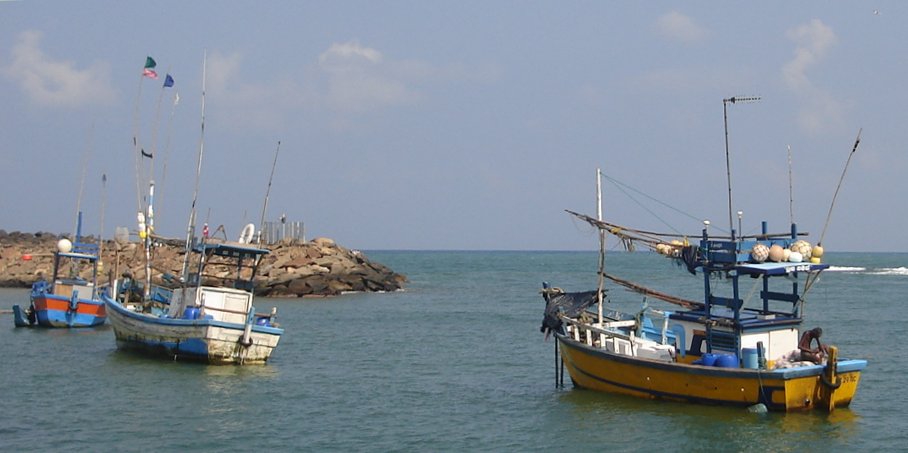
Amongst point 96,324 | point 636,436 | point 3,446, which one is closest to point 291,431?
point 3,446

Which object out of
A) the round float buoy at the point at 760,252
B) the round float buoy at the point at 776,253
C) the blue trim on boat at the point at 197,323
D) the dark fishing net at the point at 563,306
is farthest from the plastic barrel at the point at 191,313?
the round float buoy at the point at 776,253

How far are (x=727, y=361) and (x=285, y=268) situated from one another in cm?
5042

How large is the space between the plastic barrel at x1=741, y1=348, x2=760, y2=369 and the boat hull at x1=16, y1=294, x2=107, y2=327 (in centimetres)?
2933

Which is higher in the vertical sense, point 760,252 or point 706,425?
point 760,252

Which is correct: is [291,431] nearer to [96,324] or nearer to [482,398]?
[482,398]

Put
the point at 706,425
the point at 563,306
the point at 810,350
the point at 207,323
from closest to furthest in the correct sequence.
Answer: the point at 706,425 → the point at 810,350 → the point at 563,306 → the point at 207,323

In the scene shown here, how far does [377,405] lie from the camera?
84.4ft

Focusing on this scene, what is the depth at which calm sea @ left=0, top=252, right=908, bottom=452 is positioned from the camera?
21250 mm

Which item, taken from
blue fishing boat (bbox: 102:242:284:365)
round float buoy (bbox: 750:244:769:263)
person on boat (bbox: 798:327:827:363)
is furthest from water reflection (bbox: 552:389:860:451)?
blue fishing boat (bbox: 102:242:284:365)

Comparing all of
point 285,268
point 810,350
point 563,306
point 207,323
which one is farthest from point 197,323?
point 285,268

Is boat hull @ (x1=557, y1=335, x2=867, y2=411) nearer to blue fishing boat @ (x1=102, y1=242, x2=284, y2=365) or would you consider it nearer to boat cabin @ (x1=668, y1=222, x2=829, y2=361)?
boat cabin @ (x1=668, y1=222, x2=829, y2=361)

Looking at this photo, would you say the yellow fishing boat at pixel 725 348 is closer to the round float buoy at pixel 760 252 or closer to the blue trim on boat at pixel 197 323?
the round float buoy at pixel 760 252

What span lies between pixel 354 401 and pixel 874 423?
42.2ft

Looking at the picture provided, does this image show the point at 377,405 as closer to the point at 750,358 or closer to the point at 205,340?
the point at 205,340
